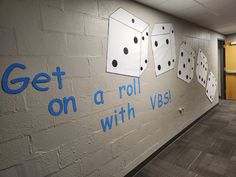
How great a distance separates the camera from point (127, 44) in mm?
1782

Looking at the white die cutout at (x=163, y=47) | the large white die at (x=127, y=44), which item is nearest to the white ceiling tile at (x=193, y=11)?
the white die cutout at (x=163, y=47)

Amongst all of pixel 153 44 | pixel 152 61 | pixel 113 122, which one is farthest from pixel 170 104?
pixel 113 122

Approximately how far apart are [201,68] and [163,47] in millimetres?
1893

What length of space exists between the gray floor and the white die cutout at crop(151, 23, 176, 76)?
1.28 m

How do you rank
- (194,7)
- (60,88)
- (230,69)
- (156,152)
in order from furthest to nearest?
(230,69) → (156,152) → (194,7) → (60,88)

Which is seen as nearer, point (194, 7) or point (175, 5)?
point (175, 5)

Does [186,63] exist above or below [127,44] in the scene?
below

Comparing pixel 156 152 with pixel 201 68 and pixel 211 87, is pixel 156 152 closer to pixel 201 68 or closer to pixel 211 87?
pixel 201 68

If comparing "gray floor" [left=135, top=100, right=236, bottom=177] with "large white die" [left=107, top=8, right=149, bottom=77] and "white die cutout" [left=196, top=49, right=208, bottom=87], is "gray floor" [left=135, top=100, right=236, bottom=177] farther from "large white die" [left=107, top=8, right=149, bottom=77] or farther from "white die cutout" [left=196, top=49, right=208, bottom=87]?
"large white die" [left=107, top=8, right=149, bottom=77]

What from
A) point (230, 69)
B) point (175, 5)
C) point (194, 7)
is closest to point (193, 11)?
→ point (194, 7)

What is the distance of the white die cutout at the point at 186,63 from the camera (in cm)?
286

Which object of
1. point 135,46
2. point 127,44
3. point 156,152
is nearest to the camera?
point 127,44

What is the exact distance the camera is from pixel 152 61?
2170mm

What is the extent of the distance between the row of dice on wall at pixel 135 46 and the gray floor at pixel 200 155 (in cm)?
120
